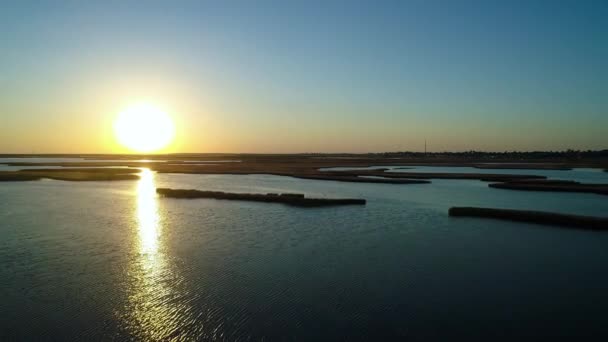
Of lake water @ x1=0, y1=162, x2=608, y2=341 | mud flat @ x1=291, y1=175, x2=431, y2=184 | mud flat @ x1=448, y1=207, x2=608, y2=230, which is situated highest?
mud flat @ x1=291, y1=175, x2=431, y2=184

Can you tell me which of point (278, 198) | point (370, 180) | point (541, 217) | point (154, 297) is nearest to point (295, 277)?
point (154, 297)

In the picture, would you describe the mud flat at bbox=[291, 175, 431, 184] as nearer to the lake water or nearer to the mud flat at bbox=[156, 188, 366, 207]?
the mud flat at bbox=[156, 188, 366, 207]

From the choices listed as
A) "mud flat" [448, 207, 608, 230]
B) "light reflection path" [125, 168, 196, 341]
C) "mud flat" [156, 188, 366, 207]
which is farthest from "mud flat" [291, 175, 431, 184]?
"light reflection path" [125, 168, 196, 341]

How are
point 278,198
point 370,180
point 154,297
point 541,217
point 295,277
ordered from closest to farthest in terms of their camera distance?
1. point 154,297
2. point 295,277
3. point 541,217
4. point 278,198
5. point 370,180

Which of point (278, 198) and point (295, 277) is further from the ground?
point (278, 198)

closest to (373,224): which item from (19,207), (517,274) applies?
(517,274)

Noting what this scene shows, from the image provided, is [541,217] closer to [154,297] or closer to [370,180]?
[154,297]
